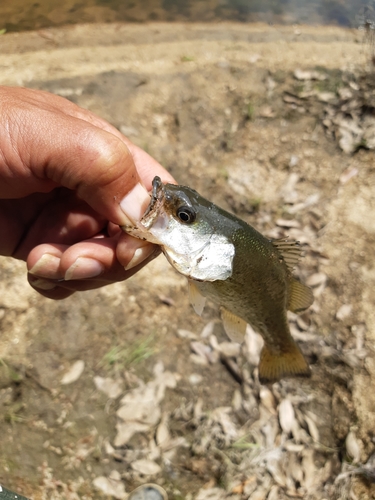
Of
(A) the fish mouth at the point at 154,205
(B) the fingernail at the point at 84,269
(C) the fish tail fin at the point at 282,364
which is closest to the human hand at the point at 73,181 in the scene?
(B) the fingernail at the point at 84,269

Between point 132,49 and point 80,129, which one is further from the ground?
point 80,129

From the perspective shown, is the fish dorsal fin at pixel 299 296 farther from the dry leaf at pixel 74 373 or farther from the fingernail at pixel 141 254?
the dry leaf at pixel 74 373

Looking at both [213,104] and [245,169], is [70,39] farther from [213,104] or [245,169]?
[245,169]

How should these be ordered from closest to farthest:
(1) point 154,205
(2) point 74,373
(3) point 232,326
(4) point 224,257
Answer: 1. (1) point 154,205
2. (4) point 224,257
3. (3) point 232,326
4. (2) point 74,373

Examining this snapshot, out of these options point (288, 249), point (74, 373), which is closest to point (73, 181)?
point (288, 249)

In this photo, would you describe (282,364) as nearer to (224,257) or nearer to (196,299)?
(196,299)

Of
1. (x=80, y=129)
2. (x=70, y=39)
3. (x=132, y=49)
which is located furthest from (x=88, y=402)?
(x=70, y=39)
